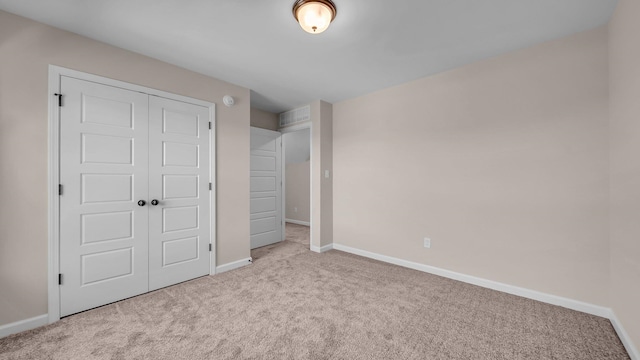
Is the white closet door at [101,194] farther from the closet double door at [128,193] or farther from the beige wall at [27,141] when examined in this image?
the beige wall at [27,141]

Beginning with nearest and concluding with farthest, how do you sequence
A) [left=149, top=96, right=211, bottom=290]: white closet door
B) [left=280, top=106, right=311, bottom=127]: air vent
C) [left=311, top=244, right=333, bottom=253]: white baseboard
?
[left=149, top=96, right=211, bottom=290]: white closet door, [left=311, top=244, right=333, bottom=253]: white baseboard, [left=280, top=106, right=311, bottom=127]: air vent

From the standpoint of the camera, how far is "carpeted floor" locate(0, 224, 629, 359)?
5.82 feet

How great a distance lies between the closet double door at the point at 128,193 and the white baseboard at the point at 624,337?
12.6 ft

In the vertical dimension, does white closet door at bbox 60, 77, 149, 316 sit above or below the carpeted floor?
above

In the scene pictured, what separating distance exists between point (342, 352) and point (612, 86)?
3049 millimetres

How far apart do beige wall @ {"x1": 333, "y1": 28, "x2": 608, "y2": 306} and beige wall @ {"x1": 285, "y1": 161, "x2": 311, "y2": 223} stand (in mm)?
3128

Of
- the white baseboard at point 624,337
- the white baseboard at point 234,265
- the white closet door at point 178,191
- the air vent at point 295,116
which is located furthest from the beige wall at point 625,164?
the white closet door at point 178,191

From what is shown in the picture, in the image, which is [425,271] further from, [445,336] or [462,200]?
[445,336]

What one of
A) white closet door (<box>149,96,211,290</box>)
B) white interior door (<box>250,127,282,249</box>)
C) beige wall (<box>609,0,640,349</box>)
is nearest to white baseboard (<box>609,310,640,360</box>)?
beige wall (<box>609,0,640,349</box>)

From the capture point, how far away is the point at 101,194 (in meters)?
2.41

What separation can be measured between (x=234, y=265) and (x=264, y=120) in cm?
269

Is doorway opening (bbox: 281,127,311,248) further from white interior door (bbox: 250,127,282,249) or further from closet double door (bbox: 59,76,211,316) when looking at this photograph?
closet double door (bbox: 59,76,211,316)

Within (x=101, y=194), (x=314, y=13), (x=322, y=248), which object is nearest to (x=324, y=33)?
(x=314, y=13)

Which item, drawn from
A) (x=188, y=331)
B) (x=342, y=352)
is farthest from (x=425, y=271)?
(x=188, y=331)
